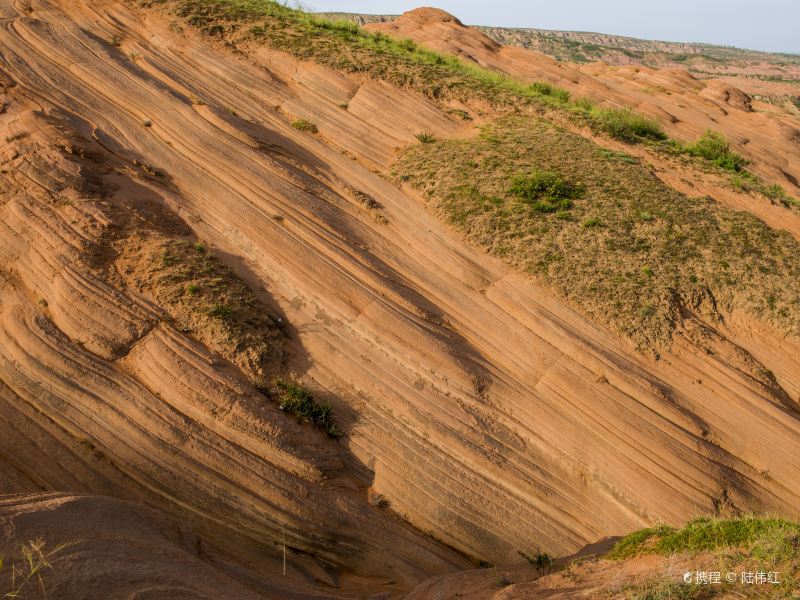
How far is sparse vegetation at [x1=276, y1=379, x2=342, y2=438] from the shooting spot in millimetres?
11172

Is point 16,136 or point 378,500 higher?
point 16,136

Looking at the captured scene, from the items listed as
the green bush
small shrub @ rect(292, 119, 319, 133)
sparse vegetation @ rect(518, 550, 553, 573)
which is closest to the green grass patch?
sparse vegetation @ rect(518, 550, 553, 573)

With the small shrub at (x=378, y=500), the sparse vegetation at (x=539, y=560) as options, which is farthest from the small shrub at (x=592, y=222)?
the small shrub at (x=378, y=500)

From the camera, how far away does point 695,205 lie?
56.9 feet

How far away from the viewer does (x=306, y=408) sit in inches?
444

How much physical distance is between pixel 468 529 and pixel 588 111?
19386 mm

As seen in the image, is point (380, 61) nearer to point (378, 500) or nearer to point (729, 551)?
point (378, 500)

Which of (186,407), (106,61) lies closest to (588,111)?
(106,61)

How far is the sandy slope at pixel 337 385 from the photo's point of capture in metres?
9.73

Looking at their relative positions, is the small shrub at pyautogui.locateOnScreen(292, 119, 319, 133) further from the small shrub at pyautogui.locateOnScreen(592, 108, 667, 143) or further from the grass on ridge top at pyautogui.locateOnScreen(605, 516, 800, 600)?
the grass on ridge top at pyautogui.locateOnScreen(605, 516, 800, 600)

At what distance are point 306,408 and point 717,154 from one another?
61.9 ft

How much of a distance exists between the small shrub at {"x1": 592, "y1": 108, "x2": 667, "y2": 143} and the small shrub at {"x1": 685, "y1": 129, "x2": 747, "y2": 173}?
5.12 ft

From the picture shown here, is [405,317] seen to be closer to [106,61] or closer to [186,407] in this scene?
[186,407]

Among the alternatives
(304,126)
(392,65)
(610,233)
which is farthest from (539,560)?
(392,65)
